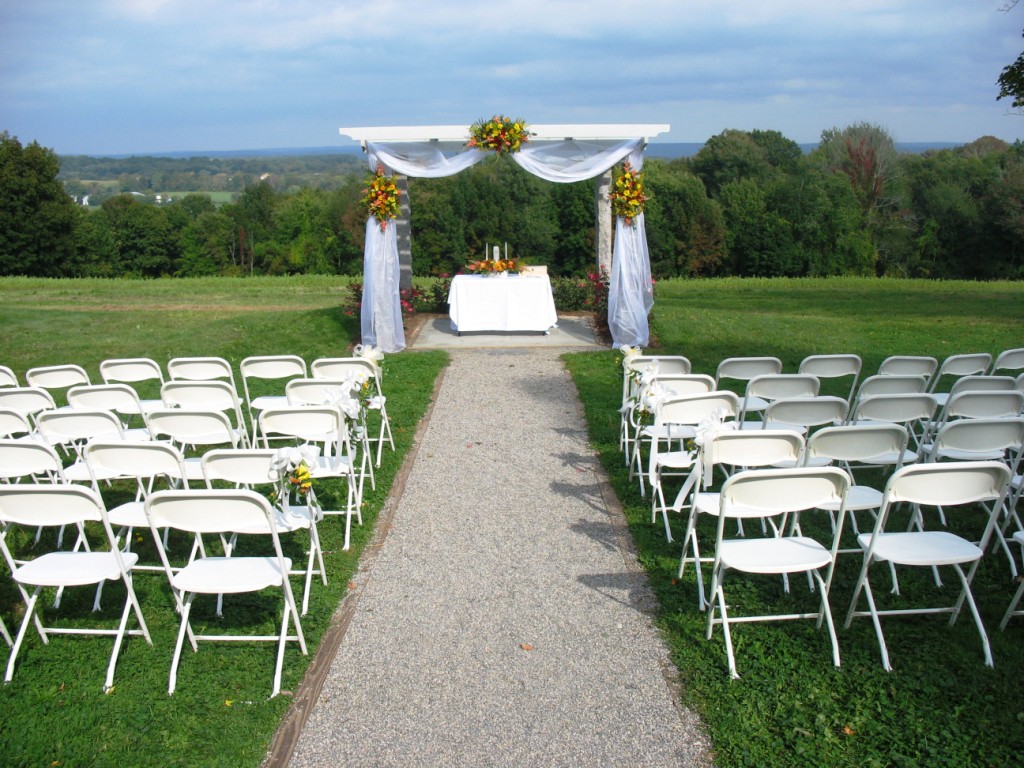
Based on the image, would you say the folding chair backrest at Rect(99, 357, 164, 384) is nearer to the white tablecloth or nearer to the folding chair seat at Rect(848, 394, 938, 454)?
the folding chair seat at Rect(848, 394, 938, 454)

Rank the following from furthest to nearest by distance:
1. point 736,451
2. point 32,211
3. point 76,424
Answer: point 32,211 → point 76,424 → point 736,451

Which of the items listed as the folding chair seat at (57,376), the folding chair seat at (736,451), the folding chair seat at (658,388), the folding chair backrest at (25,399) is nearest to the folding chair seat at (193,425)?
the folding chair backrest at (25,399)

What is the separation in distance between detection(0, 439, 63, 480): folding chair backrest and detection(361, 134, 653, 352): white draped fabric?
703 cm

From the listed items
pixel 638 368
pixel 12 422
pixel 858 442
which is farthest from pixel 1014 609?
pixel 12 422

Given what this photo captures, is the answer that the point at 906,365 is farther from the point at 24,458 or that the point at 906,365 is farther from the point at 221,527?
the point at 24,458

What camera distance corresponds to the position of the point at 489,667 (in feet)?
12.6

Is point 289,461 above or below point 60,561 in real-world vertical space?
above

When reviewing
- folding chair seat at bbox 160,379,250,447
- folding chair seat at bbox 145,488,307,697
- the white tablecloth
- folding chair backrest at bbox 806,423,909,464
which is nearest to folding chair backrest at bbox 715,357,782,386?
folding chair backrest at bbox 806,423,909,464

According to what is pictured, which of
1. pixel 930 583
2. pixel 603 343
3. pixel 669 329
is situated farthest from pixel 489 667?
pixel 669 329

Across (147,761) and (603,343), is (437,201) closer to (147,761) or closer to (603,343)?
(603,343)

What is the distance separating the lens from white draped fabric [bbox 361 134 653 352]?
37.3 feet

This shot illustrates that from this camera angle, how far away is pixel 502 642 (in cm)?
408

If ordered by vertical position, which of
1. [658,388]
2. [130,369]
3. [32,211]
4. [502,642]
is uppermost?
[32,211]

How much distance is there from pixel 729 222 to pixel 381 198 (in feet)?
143
